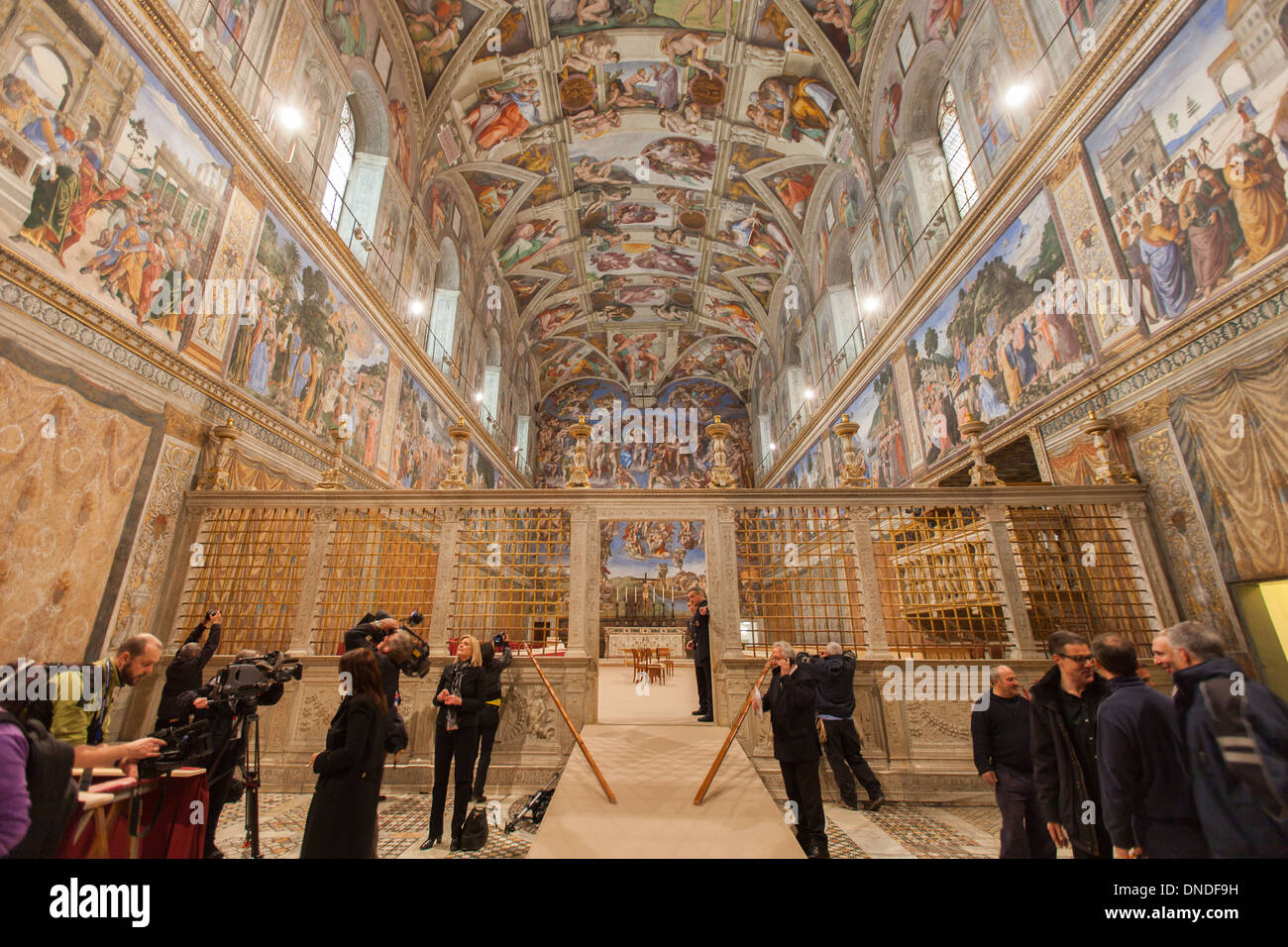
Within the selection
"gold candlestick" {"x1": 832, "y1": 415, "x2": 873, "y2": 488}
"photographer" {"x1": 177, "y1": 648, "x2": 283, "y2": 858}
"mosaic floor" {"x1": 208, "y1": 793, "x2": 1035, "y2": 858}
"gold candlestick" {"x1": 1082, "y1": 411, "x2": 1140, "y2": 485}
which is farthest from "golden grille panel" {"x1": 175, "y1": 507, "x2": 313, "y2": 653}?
"gold candlestick" {"x1": 1082, "y1": 411, "x2": 1140, "y2": 485}

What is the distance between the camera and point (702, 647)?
663 cm

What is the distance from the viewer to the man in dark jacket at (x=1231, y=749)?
200 cm

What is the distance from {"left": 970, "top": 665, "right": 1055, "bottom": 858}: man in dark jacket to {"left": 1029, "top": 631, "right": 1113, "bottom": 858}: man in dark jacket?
0.49 feet

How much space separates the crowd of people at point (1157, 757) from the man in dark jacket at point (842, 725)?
6.02 feet

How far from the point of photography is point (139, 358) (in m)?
5.93

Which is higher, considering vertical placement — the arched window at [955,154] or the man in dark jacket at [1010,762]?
the arched window at [955,154]

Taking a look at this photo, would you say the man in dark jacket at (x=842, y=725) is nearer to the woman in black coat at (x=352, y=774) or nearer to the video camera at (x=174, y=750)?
the woman in black coat at (x=352, y=774)

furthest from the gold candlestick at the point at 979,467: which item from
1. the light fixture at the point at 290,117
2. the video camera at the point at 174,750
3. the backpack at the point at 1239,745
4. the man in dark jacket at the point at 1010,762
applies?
the light fixture at the point at 290,117

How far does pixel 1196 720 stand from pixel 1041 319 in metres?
7.50

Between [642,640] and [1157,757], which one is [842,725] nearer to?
[1157,757]

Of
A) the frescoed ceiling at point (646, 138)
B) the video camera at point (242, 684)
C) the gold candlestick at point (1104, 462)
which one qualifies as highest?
the frescoed ceiling at point (646, 138)

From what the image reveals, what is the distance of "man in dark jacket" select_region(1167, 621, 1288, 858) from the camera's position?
2004 millimetres
